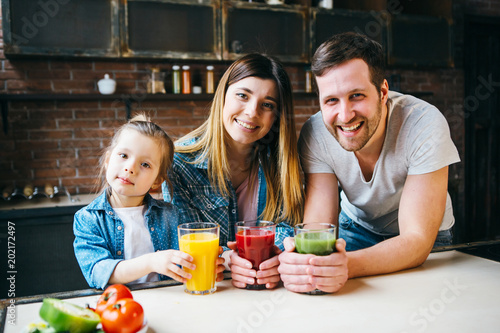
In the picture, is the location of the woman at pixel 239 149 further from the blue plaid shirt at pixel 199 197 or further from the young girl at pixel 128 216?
the young girl at pixel 128 216

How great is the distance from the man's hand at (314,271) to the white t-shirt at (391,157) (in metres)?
0.59

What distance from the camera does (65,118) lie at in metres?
3.33

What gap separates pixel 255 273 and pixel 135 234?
20.6 inches

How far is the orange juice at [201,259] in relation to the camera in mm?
1091

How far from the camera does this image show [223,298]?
3.49 ft

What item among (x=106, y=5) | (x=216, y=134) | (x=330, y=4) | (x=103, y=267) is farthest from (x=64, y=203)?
(x=330, y=4)

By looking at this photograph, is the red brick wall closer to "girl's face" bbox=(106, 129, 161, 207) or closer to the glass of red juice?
"girl's face" bbox=(106, 129, 161, 207)

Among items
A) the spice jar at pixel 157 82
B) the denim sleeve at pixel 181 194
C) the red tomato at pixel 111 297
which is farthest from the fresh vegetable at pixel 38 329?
the spice jar at pixel 157 82

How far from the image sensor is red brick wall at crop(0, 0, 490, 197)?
10.5ft

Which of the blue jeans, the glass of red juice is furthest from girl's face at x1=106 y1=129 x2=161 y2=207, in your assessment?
the blue jeans

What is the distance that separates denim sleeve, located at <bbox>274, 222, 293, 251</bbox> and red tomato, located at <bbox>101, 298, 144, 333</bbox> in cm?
82

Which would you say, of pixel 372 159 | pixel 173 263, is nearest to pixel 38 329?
pixel 173 263

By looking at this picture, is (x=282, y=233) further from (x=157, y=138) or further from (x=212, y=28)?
(x=212, y=28)

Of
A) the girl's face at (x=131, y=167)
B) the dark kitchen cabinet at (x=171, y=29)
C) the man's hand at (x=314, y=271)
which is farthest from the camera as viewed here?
the dark kitchen cabinet at (x=171, y=29)
